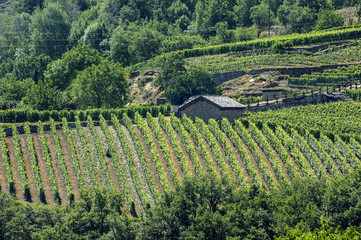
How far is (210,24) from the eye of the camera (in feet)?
414

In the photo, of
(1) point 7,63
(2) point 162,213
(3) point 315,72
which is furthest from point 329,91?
(1) point 7,63

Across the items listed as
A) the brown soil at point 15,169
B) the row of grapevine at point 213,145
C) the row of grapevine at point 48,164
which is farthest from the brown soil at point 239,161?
the brown soil at point 15,169

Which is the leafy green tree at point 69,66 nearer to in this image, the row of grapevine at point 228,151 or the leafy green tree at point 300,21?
the row of grapevine at point 228,151

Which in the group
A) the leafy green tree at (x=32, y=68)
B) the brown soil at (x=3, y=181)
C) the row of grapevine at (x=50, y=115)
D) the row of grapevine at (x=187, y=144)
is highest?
the row of grapevine at (x=50, y=115)

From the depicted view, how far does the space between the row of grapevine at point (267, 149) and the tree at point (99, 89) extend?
2341cm

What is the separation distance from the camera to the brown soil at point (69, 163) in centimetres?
5825

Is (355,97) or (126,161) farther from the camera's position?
(355,97)

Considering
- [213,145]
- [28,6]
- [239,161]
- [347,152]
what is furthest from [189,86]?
[28,6]

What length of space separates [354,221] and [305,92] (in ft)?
109

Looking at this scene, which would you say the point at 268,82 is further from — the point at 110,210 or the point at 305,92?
the point at 110,210

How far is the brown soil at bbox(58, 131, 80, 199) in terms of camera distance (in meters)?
58.2

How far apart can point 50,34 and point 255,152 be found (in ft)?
256

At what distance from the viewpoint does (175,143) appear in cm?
6384

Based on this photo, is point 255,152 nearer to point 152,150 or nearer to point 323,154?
point 323,154
